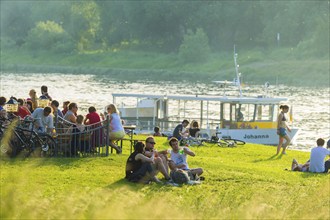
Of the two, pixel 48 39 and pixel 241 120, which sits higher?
pixel 48 39

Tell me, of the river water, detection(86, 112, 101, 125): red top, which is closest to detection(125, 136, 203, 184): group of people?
detection(86, 112, 101, 125): red top

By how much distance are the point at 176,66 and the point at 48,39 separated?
21.6 m

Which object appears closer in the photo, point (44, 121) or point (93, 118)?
point (44, 121)

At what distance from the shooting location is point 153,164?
15938mm

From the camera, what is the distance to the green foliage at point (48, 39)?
114831 mm

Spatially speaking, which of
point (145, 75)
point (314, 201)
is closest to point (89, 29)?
point (145, 75)

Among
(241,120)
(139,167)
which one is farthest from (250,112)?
(139,167)

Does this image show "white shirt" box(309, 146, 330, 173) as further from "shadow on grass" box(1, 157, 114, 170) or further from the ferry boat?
the ferry boat

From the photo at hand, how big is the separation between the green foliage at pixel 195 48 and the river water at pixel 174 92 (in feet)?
60.5

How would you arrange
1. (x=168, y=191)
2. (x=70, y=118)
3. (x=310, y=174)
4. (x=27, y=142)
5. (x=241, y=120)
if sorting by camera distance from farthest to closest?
(x=241, y=120) → (x=70, y=118) → (x=310, y=174) → (x=27, y=142) → (x=168, y=191)

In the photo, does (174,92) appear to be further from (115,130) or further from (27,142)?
(27,142)

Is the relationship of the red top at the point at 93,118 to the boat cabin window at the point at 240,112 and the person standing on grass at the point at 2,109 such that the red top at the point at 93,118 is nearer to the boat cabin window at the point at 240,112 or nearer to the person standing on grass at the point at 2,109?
the person standing on grass at the point at 2,109

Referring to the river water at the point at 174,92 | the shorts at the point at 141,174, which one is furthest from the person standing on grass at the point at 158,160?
the river water at the point at 174,92

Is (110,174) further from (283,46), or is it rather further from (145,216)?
(283,46)
